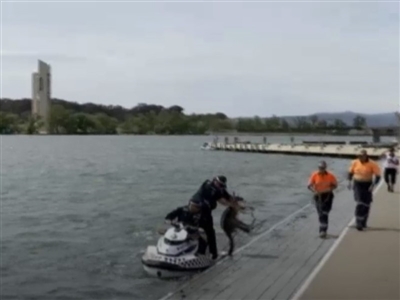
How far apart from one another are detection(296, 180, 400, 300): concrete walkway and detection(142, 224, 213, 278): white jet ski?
91.3 inches

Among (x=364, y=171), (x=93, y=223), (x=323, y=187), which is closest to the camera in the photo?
(x=323, y=187)

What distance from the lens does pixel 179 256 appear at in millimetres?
14734

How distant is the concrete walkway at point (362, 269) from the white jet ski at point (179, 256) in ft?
7.61

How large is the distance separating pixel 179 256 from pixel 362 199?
459cm

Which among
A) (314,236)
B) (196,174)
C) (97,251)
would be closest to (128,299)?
(314,236)

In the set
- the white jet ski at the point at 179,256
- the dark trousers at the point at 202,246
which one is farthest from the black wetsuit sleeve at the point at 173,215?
the dark trousers at the point at 202,246

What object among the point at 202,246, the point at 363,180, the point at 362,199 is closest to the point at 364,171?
the point at 363,180

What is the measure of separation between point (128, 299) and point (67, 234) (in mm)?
11821

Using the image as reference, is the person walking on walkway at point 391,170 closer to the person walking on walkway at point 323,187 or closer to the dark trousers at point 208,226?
the person walking on walkway at point 323,187

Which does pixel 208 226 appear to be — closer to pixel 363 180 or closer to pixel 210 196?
pixel 210 196

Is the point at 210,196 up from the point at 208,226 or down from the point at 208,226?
up

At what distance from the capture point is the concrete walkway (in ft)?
36.0

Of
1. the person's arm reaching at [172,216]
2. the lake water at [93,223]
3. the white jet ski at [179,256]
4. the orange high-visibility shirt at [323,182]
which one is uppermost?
the orange high-visibility shirt at [323,182]

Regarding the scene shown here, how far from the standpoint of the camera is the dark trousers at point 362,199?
17.1m
